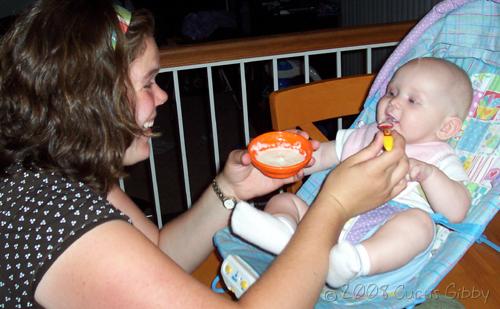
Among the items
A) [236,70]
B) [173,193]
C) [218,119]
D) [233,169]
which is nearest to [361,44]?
[233,169]

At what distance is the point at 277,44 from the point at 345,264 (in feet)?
3.69

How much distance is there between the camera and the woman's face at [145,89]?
1188 mm

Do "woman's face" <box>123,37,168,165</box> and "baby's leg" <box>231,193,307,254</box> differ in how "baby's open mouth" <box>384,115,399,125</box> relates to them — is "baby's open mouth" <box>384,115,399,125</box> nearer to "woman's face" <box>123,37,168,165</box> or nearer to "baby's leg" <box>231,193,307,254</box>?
"baby's leg" <box>231,193,307,254</box>

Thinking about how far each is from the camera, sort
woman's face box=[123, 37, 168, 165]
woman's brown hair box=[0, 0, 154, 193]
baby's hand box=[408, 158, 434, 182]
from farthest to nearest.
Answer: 1. baby's hand box=[408, 158, 434, 182]
2. woman's face box=[123, 37, 168, 165]
3. woman's brown hair box=[0, 0, 154, 193]

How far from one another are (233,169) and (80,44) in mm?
574

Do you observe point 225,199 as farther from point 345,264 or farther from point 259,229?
point 345,264

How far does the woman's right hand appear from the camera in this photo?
1.11 m

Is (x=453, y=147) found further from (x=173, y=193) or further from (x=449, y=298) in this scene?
(x=173, y=193)

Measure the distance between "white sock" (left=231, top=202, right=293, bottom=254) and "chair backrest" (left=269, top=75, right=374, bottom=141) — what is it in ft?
1.73

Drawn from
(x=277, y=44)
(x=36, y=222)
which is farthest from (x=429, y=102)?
(x=36, y=222)

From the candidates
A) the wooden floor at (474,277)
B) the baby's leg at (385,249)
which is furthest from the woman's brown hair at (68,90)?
the wooden floor at (474,277)

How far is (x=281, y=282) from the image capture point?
1002mm

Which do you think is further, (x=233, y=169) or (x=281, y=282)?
(x=233, y=169)

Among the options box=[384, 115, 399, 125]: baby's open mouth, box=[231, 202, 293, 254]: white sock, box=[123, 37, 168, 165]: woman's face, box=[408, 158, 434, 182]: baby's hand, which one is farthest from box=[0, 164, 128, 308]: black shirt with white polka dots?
box=[384, 115, 399, 125]: baby's open mouth
